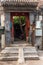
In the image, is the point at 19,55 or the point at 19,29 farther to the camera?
the point at 19,29

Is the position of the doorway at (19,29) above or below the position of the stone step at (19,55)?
above

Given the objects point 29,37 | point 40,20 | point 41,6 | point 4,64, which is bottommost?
point 4,64

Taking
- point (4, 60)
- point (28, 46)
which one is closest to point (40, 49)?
point (28, 46)

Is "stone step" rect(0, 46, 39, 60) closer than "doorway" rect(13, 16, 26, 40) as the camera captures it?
Yes

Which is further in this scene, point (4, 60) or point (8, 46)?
point (8, 46)

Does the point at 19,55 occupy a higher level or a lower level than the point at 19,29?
lower

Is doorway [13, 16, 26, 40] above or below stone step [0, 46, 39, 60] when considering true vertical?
above

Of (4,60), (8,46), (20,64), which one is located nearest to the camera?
(20,64)

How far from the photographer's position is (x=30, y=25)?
15867mm

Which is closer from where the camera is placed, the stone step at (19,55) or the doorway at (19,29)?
the stone step at (19,55)

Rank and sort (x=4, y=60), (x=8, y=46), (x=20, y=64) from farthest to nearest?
(x=8, y=46), (x=4, y=60), (x=20, y=64)

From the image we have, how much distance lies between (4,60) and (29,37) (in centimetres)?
465

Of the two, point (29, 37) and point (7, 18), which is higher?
point (7, 18)

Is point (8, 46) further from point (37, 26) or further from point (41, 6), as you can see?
point (41, 6)
